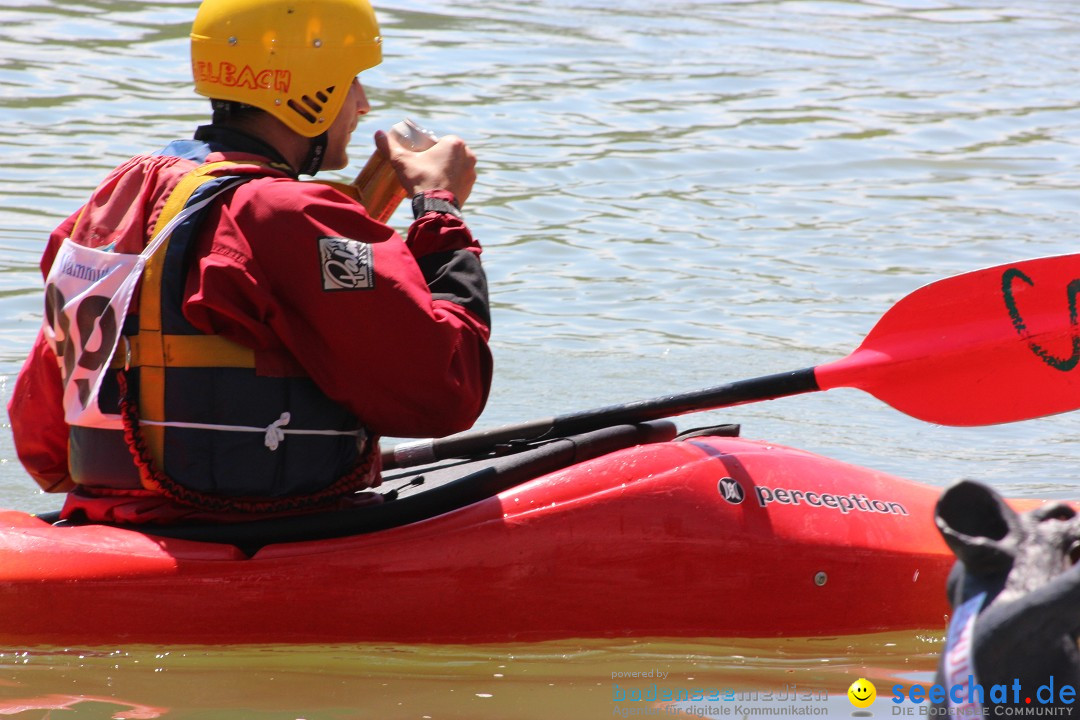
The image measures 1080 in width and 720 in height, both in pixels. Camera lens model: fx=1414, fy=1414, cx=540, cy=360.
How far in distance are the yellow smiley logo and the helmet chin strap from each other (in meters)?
1.41

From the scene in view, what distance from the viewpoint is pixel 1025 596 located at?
156 centimetres

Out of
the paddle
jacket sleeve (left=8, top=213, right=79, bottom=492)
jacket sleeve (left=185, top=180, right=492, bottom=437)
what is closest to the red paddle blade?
the paddle

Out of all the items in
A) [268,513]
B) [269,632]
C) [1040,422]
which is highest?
[268,513]

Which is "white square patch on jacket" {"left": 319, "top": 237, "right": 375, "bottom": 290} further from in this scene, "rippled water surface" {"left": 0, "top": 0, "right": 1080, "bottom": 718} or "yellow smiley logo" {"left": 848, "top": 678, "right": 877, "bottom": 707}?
"yellow smiley logo" {"left": 848, "top": 678, "right": 877, "bottom": 707}

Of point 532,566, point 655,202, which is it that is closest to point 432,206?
point 532,566

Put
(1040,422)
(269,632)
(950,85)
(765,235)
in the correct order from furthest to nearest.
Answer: (950,85), (765,235), (1040,422), (269,632)

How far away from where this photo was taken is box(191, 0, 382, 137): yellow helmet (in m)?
2.59

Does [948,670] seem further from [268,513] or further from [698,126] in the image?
[698,126]

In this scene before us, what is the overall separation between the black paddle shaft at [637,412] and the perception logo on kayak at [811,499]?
0.64 feet

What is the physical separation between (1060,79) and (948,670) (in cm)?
945

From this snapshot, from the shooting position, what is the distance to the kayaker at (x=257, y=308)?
2406 mm

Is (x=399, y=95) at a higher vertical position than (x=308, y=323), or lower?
lower

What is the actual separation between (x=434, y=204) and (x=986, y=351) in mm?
1290

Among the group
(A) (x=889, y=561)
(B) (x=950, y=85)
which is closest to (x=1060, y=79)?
(B) (x=950, y=85)
